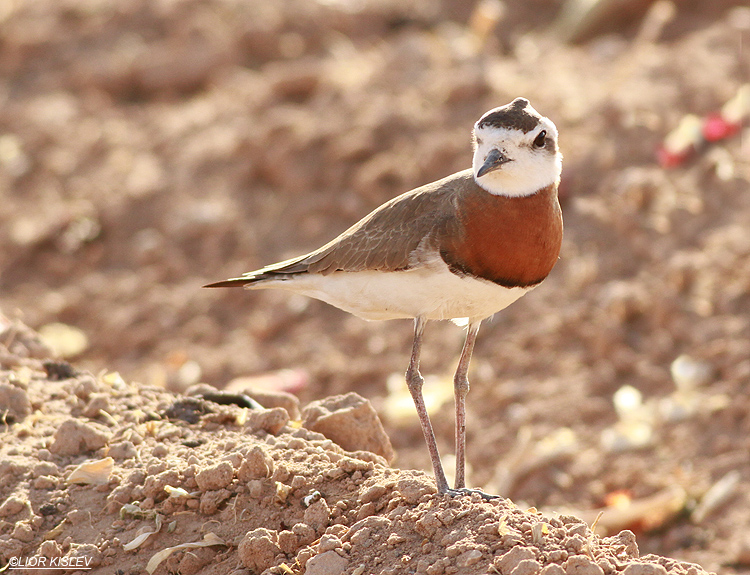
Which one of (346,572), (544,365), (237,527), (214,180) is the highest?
(214,180)

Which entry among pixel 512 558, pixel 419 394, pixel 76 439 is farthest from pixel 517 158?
pixel 76 439

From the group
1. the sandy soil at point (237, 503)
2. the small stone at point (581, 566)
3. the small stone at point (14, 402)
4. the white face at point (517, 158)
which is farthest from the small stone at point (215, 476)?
the white face at point (517, 158)

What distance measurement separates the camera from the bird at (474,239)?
4.41m

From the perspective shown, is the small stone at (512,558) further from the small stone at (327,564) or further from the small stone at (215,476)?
the small stone at (215,476)

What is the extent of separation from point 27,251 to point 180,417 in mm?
6075

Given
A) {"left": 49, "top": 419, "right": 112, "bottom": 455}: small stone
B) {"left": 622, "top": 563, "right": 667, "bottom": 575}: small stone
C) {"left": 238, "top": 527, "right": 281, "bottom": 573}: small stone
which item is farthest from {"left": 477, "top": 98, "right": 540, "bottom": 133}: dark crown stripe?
{"left": 49, "top": 419, "right": 112, "bottom": 455}: small stone

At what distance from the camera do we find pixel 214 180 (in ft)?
35.1

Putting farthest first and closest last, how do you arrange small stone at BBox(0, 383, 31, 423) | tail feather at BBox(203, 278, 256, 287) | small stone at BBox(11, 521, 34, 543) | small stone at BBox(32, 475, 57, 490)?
tail feather at BBox(203, 278, 256, 287) < small stone at BBox(0, 383, 31, 423) < small stone at BBox(32, 475, 57, 490) < small stone at BBox(11, 521, 34, 543)

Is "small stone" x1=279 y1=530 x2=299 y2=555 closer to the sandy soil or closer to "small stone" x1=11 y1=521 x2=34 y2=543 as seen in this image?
the sandy soil

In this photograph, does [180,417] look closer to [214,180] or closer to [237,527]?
[237,527]

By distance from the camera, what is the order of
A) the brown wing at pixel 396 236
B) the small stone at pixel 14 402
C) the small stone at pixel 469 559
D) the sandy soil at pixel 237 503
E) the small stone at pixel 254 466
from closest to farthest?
the small stone at pixel 469 559 < the sandy soil at pixel 237 503 < the small stone at pixel 254 466 < the brown wing at pixel 396 236 < the small stone at pixel 14 402

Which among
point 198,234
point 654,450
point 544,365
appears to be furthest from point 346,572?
point 198,234

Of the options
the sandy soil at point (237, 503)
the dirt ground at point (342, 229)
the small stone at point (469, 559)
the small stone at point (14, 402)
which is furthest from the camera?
the small stone at point (14, 402)

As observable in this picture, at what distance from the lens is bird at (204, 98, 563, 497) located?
14.5ft
